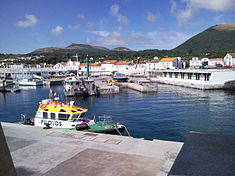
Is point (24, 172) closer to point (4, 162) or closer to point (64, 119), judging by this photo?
point (4, 162)

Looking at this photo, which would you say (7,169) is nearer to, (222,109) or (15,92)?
(222,109)

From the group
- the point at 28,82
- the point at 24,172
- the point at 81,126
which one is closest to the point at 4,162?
the point at 24,172

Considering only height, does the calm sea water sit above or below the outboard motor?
below

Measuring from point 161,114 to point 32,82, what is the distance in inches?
2454

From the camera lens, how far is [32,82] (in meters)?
80.8

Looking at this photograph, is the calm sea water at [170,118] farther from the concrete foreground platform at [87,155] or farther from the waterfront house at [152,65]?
the waterfront house at [152,65]

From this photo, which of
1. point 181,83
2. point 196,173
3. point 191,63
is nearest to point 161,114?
point 196,173

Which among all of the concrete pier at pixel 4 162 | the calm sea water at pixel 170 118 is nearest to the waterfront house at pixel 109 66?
the calm sea water at pixel 170 118

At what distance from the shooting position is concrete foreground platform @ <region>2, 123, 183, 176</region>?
9773 mm

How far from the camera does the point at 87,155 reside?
11586 millimetres

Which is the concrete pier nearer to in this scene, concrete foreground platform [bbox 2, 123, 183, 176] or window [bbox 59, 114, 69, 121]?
concrete foreground platform [bbox 2, 123, 183, 176]

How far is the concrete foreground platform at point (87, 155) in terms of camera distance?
9773 millimetres

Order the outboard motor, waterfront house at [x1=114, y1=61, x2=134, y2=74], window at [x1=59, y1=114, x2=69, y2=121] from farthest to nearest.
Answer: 1. waterfront house at [x1=114, y1=61, x2=134, y2=74]
2. window at [x1=59, y1=114, x2=69, y2=121]
3. the outboard motor

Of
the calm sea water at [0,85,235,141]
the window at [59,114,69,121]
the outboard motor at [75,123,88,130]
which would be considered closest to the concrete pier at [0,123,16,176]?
the outboard motor at [75,123,88,130]
